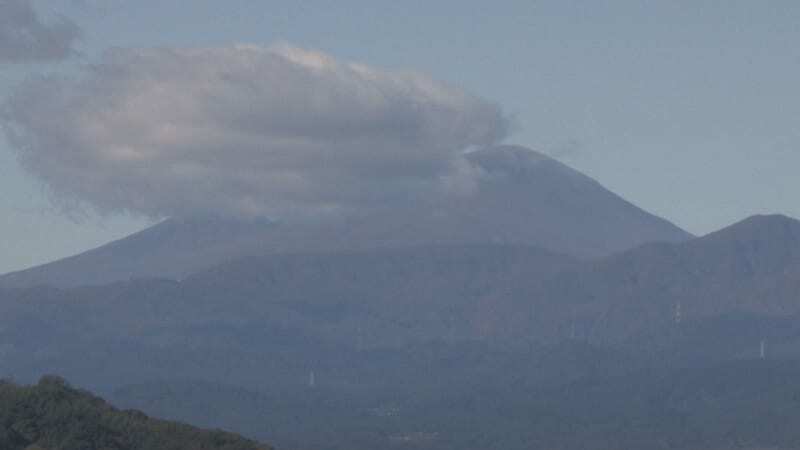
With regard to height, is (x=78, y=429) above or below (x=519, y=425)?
below

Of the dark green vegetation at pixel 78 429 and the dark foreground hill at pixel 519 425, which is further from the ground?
the dark foreground hill at pixel 519 425

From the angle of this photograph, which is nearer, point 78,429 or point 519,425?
point 78,429

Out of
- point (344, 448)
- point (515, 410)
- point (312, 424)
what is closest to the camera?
point (344, 448)

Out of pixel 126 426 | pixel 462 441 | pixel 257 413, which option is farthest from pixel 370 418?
pixel 126 426

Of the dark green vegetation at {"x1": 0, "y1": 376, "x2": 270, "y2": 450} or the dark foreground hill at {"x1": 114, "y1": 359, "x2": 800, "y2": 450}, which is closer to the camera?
the dark green vegetation at {"x1": 0, "y1": 376, "x2": 270, "y2": 450}

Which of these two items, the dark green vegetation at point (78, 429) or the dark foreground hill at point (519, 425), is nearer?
the dark green vegetation at point (78, 429)

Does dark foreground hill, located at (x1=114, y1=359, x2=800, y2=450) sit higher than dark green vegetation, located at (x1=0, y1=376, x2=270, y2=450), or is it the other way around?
dark foreground hill, located at (x1=114, y1=359, x2=800, y2=450)

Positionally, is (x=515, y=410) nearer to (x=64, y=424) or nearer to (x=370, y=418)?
(x=370, y=418)

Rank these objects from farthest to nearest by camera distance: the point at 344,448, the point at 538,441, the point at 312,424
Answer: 1. the point at 312,424
2. the point at 538,441
3. the point at 344,448
